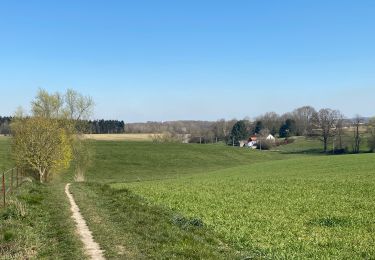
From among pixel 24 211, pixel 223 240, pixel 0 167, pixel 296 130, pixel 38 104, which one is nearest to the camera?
pixel 223 240

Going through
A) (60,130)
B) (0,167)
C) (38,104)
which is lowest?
(0,167)

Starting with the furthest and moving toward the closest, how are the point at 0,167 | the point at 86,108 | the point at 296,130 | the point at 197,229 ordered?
1. the point at 296,130
2. the point at 0,167
3. the point at 86,108
4. the point at 197,229

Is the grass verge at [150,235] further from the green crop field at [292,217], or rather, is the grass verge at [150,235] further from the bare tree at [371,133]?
the bare tree at [371,133]

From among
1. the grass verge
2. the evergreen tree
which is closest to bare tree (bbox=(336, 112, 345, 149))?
the evergreen tree

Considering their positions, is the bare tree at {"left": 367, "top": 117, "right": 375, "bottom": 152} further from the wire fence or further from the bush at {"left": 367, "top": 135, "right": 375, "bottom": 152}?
the wire fence

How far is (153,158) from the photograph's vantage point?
95.7m

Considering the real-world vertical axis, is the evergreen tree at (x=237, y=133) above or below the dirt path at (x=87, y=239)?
above

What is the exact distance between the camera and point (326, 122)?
127 meters

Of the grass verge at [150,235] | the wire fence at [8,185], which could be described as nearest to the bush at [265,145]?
the wire fence at [8,185]

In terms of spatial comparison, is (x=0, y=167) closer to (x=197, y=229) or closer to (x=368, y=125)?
(x=197, y=229)

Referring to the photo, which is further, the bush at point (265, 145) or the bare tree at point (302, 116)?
the bare tree at point (302, 116)

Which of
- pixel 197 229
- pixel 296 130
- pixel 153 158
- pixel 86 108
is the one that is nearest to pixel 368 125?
pixel 296 130

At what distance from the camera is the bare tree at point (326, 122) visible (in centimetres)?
12606

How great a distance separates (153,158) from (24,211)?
7944cm
